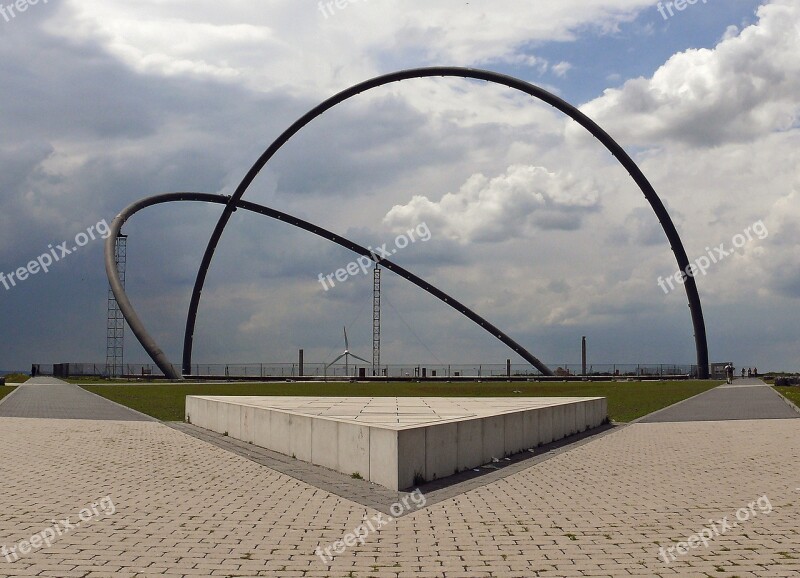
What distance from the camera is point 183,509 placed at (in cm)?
852

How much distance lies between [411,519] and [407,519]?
0.04 m

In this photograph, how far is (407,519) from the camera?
26.3ft

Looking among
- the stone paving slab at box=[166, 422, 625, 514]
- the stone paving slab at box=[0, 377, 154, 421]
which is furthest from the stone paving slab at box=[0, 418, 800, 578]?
the stone paving slab at box=[0, 377, 154, 421]

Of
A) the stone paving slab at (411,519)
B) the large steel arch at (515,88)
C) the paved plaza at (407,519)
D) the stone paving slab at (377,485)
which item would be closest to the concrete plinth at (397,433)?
the stone paving slab at (377,485)

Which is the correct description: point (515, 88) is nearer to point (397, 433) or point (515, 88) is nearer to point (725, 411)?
point (725, 411)

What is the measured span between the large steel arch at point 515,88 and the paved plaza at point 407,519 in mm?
51032

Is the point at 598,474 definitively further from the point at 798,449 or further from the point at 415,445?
the point at 798,449

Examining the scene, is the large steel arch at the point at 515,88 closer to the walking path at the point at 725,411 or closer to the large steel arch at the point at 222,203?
the large steel arch at the point at 222,203

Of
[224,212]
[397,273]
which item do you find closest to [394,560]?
[224,212]

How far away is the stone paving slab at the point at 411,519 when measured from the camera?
6266mm

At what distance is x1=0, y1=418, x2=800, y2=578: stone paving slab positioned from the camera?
6.27 m

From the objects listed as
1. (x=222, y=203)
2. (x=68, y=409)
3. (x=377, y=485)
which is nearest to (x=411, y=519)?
(x=377, y=485)

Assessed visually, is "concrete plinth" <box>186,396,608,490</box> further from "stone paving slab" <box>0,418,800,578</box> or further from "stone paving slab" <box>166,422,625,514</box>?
"stone paving slab" <box>0,418,800,578</box>

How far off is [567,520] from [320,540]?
2.56 meters
